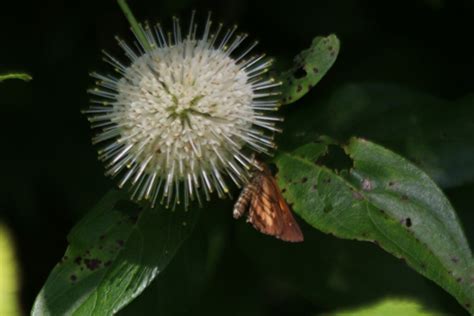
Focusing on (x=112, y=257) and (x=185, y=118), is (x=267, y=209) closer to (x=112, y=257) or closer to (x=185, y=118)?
(x=185, y=118)

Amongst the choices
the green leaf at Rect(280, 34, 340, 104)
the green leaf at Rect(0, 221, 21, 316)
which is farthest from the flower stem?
the green leaf at Rect(0, 221, 21, 316)

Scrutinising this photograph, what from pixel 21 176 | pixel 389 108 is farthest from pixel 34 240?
pixel 389 108

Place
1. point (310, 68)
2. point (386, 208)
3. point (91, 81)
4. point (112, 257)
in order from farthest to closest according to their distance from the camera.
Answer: point (91, 81)
point (310, 68)
point (112, 257)
point (386, 208)

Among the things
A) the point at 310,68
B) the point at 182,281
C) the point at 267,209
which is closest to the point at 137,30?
the point at 310,68

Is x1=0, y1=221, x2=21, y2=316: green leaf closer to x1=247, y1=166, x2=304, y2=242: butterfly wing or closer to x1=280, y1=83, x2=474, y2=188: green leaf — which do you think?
x1=247, y1=166, x2=304, y2=242: butterfly wing

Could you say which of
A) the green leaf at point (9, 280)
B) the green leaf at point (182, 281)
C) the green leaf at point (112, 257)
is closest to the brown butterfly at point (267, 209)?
the green leaf at point (112, 257)

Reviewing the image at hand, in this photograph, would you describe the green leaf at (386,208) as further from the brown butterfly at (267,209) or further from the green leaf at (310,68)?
the green leaf at (310,68)
